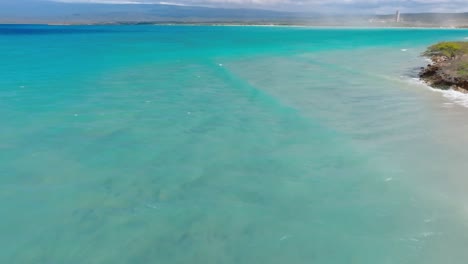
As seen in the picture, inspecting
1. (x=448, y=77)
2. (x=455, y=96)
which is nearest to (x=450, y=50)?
(x=448, y=77)

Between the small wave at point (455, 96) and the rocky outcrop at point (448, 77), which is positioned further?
the rocky outcrop at point (448, 77)

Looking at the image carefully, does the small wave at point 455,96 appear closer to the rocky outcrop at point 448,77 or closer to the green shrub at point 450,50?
the rocky outcrop at point 448,77

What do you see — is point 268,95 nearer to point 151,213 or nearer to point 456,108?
point 456,108

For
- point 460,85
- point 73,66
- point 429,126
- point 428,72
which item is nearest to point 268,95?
point 429,126

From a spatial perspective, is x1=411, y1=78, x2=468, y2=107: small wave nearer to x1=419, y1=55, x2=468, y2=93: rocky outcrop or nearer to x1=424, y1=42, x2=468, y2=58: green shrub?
x1=419, y1=55, x2=468, y2=93: rocky outcrop

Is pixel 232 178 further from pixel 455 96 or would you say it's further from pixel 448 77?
pixel 448 77

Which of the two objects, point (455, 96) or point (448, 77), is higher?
point (448, 77)

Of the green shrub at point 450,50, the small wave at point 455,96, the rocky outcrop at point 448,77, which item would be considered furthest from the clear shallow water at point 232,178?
the green shrub at point 450,50

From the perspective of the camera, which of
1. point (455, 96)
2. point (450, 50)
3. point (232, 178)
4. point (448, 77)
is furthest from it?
point (450, 50)
